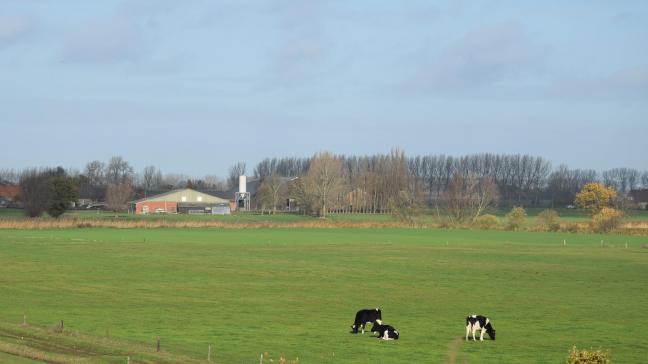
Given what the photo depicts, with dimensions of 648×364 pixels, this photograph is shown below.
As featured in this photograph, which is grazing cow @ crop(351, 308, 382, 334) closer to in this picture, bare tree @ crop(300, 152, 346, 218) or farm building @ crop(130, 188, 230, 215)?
bare tree @ crop(300, 152, 346, 218)

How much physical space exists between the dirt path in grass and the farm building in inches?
5206

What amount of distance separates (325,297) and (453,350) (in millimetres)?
12485

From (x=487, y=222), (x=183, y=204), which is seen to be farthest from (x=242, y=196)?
(x=487, y=222)

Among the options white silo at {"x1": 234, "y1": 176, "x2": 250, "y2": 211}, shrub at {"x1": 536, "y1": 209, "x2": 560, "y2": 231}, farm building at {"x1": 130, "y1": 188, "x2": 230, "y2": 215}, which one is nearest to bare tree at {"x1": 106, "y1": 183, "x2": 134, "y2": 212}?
farm building at {"x1": 130, "y1": 188, "x2": 230, "y2": 215}

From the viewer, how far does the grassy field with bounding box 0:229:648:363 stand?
23422mm

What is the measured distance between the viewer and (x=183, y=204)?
16612 cm

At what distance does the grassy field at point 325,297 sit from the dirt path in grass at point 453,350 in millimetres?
74

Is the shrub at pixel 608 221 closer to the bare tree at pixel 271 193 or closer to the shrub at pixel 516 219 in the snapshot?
the shrub at pixel 516 219

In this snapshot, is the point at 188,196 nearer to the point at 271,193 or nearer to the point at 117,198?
the point at 117,198

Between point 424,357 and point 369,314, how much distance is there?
4.41 meters

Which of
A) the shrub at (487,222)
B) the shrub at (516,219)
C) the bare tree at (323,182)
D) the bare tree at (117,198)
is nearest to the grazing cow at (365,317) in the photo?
the shrub at (516,219)

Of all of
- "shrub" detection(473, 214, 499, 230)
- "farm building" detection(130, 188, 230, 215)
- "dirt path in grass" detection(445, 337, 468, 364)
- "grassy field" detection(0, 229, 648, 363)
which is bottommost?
"dirt path in grass" detection(445, 337, 468, 364)

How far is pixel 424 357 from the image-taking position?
21766 millimetres

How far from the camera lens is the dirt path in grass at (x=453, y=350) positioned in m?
21.4
